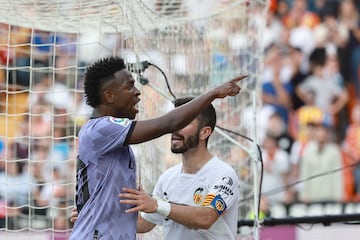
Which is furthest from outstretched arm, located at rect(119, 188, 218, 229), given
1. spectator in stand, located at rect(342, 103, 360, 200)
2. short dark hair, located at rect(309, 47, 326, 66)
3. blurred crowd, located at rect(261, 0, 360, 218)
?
short dark hair, located at rect(309, 47, 326, 66)

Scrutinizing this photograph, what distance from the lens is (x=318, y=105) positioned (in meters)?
13.3

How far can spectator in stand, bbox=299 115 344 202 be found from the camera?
12.0m

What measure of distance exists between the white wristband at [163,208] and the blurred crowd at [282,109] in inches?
99.4

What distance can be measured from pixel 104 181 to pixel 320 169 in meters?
7.37

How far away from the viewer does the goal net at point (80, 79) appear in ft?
23.0

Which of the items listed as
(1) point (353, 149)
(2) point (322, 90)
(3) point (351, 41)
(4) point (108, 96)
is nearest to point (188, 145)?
(4) point (108, 96)

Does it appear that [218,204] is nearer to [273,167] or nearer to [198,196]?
[198,196]

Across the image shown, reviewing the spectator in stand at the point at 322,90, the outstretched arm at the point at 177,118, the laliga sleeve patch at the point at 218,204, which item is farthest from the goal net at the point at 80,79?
the spectator in stand at the point at 322,90

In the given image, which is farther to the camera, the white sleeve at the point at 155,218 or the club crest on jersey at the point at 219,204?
the white sleeve at the point at 155,218

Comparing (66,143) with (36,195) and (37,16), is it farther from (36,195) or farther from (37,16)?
(37,16)

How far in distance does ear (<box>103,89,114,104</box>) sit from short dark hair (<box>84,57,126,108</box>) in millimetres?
43

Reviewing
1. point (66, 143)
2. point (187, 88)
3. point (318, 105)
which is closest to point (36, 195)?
point (66, 143)

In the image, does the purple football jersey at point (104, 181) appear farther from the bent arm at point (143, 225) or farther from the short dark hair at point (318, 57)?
the short dark hair at point (318, 57)

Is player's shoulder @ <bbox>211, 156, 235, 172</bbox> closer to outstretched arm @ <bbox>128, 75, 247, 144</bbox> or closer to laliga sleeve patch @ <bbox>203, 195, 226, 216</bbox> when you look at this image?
laliga sleeve patch @ <bbox>203, 195, 226, 216</bbox>
